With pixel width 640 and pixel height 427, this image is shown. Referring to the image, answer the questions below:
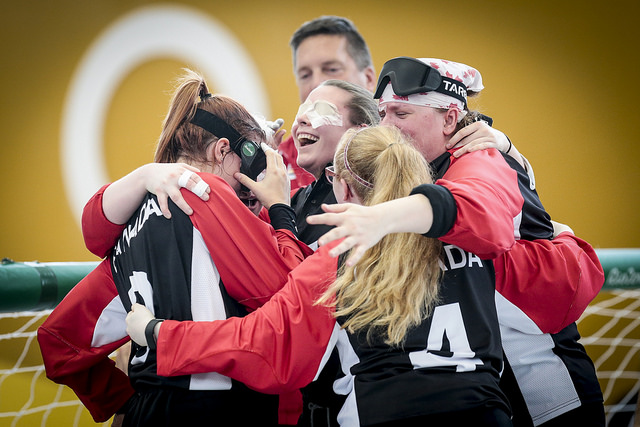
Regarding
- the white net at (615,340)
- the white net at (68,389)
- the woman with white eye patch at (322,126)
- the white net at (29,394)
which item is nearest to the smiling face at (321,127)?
the woman with white eye patch at (322,126)

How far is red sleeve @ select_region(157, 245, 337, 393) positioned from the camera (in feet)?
4.56

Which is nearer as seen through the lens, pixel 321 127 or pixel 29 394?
pixel 321 127

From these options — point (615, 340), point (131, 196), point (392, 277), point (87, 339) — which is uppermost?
point (131, 196)

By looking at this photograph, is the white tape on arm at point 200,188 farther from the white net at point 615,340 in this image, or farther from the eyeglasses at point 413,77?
the white net at point 615,340

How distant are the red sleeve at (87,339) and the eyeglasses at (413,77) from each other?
1.01 m

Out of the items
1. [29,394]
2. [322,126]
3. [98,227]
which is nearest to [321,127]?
[322,126]

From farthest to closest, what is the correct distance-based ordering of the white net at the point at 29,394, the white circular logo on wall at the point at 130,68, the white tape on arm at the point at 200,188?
the white circular logo on wall at the point at 130,68, the white net at the point at 29,394, the white tape on arm at the point at 200,188

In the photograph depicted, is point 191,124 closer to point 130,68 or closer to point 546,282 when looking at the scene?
point 546,282

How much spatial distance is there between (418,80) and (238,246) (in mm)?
723

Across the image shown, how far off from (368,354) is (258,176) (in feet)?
2.43

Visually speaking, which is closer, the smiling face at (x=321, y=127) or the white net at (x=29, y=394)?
the smiling face at (x=321, y=127)

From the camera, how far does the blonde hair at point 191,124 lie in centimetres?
180

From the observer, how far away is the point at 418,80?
178cm

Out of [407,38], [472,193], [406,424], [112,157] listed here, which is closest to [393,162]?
[472,193]
